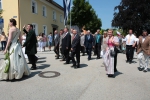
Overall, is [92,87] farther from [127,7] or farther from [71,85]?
[127,7]

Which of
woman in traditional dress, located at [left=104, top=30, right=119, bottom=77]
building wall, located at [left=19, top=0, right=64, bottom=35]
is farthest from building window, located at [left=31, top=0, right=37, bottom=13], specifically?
woman in traditional dress, located at [left=104, top=30, right=119, bottom=77]

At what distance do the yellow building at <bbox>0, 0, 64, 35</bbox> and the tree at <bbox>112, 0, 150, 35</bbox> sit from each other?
10.3 m

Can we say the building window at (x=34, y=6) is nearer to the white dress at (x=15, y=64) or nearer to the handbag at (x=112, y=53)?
the white dress at (x=15, y=64)

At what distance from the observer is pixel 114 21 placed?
72.2 feet

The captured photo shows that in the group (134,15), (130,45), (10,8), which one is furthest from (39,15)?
(130,45)

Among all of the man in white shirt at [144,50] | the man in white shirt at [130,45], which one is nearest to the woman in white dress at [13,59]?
the man in white shirt at [144,50]

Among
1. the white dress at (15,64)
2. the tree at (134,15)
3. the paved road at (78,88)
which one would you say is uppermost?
the tree at (134,15)

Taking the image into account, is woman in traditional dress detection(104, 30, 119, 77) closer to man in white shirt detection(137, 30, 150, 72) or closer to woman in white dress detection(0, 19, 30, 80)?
man in white shirt detection(137, 30, 150, 72)

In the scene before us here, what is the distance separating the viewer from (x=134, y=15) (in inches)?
805

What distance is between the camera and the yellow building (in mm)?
18562

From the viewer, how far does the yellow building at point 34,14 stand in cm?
1856

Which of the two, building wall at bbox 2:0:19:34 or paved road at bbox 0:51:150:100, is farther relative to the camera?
building wall at bbox 2:0:19:34

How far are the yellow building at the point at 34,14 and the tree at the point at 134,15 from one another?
33.7 ft

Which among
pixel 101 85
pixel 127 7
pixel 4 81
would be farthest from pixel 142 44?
pixel 127 7
